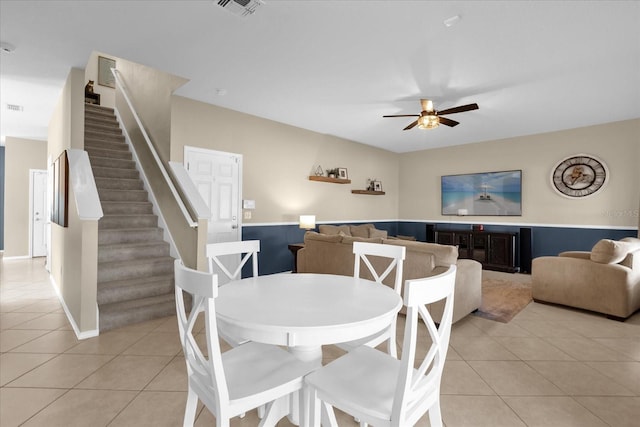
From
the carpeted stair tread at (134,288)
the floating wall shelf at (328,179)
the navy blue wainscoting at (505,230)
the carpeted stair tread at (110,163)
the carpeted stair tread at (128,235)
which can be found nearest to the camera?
the carpeted stair tread at (134,288)

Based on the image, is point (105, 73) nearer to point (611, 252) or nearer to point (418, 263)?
point (418, 263)

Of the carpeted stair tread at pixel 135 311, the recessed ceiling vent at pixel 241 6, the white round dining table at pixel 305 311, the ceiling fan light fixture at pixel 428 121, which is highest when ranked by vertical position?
the recessed ceiling vent at pixel 241 6

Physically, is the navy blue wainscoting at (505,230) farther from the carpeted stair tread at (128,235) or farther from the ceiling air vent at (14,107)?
the ceiling air vent at (14,107)

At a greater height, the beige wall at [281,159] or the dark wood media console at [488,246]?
the beige wall at [281,159]

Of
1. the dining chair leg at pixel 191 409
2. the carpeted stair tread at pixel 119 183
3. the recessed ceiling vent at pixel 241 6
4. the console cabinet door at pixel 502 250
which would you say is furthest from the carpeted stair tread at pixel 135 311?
the console cabinet door at pixel 502 250

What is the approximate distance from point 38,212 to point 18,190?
0.59 m

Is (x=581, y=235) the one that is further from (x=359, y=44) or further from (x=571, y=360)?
(x=359, y=44)

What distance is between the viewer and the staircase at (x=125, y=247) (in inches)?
135

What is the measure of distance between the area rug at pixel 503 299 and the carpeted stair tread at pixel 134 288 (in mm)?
3707

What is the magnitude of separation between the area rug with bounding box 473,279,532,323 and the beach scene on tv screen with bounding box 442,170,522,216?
183 cm

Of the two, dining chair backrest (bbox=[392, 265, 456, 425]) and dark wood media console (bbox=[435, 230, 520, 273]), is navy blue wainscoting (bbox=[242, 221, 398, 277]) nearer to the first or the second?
dark wood media console (bbox=[435, 230, 520, 273])

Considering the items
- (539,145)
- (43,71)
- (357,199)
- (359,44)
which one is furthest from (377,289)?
(539,145)

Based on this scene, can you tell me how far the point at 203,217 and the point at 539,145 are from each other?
6196 mm

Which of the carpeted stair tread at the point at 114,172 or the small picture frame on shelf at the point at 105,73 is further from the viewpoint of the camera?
the small picture frame on shelf at the point at 105,73
